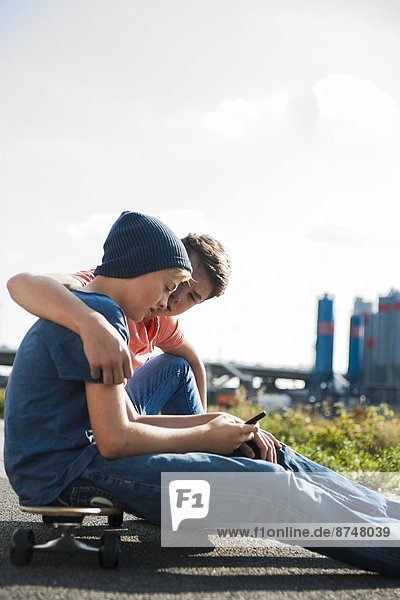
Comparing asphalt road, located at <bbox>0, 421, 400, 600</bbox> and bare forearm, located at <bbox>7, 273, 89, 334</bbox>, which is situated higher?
bare forearm, located at <bbox>7, 273, 89, 334</bbox>

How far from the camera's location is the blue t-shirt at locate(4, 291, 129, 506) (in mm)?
1890

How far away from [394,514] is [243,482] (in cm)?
60

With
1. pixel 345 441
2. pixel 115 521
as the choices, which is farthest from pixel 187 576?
pixel 345 441

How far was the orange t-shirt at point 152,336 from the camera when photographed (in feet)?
9.62

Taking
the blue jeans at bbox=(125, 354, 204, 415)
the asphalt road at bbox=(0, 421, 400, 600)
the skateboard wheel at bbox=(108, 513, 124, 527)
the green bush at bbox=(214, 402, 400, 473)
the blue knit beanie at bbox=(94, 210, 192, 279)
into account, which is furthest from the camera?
the green bush at bbox=(214, 402, 400, 473)

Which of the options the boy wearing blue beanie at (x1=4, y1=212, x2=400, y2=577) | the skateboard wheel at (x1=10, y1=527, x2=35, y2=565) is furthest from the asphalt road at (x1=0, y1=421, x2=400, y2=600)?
the boy wearing blue beanie at (x1=4, y1=212, x2=400, y2=577)

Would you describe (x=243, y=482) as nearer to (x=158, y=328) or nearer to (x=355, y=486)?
(x=355, y=486)

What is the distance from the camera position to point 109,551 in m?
→ 1.88

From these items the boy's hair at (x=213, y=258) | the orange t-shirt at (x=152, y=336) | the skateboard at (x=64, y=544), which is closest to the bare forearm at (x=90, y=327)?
the skateboard at (x=64, y=544)

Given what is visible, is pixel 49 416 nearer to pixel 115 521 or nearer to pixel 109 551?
pixel 109 551

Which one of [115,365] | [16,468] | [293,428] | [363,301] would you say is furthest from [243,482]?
[363,301]

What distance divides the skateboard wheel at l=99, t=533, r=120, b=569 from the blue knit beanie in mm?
827

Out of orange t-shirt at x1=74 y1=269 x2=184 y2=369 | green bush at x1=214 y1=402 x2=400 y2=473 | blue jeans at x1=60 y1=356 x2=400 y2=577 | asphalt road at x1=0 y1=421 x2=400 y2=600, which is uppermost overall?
orange t-shirt at x1=74 y1=269 x2=184 y2=369

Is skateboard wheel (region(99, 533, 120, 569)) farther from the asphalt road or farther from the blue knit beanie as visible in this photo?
the blue knit beanie
